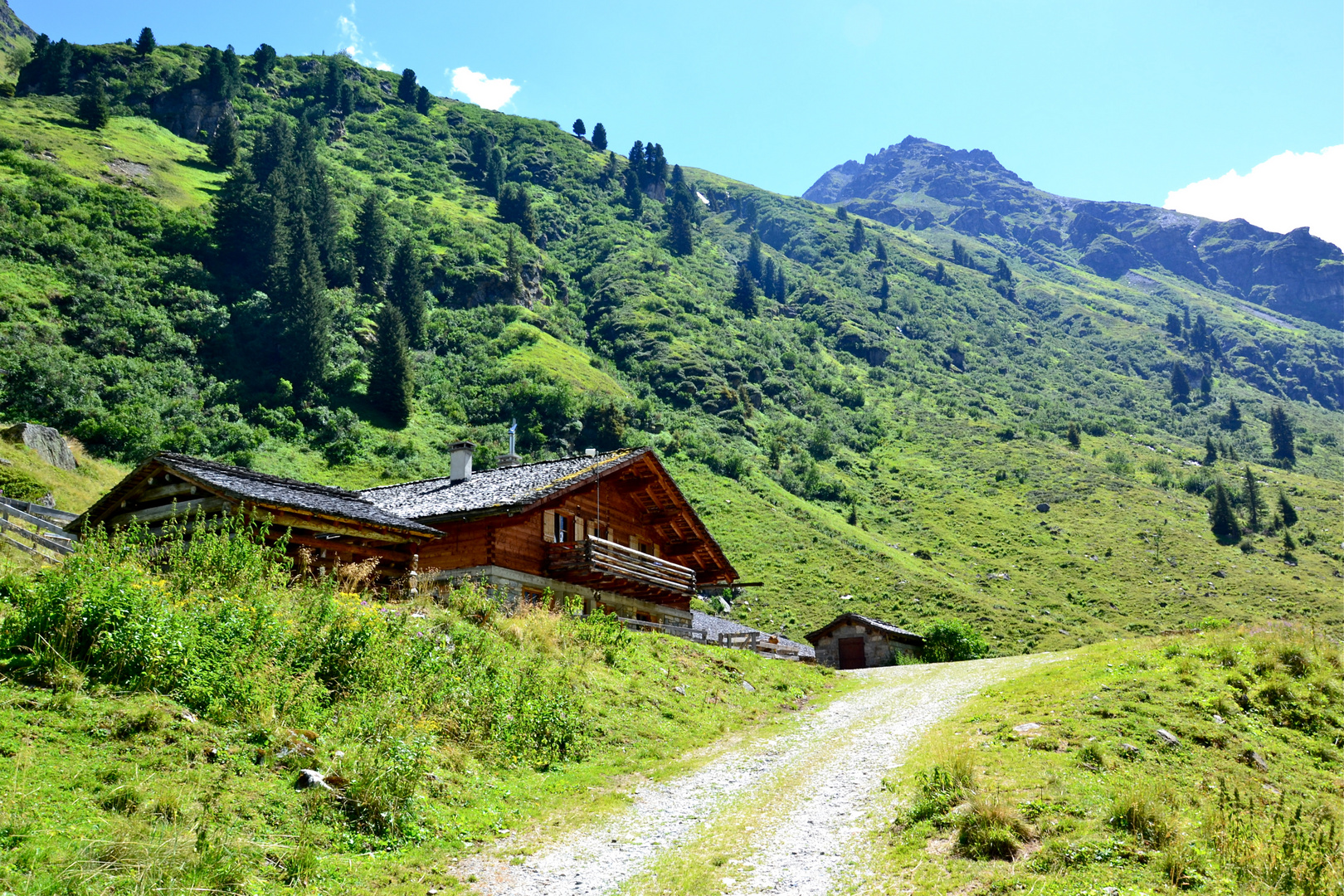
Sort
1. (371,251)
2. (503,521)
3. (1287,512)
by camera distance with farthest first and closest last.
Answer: (1287,512), (371,251), (503,521)

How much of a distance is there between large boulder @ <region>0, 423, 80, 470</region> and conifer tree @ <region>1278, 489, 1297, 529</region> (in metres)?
156

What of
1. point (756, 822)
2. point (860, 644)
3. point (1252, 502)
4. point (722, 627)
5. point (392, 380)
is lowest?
point (860, 644)

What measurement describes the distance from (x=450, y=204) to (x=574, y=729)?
17348 cm

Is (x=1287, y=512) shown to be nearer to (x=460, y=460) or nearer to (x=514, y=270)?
(x=514, y=270)

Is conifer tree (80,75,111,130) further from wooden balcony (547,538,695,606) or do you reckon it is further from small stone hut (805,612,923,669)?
wooden balcony (547,538,695,606)

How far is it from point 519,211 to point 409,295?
73567 millimetres

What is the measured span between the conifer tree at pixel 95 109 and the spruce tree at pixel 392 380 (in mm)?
71410

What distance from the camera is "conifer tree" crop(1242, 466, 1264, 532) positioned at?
13056 cm

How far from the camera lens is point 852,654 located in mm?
55406

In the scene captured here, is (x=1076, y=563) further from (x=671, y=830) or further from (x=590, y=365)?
(x=671, y=830)

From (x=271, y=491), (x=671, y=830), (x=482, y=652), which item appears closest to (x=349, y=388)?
(x=271, y=491)

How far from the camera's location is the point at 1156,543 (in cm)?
11488

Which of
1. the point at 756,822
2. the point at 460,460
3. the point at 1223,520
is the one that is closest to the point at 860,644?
the point at 460,460

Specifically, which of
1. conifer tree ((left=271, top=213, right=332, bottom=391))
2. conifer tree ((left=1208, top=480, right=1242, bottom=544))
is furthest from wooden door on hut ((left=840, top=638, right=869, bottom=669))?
conifer tree ((left=1208, top=480, right=1242, bottom=544))
